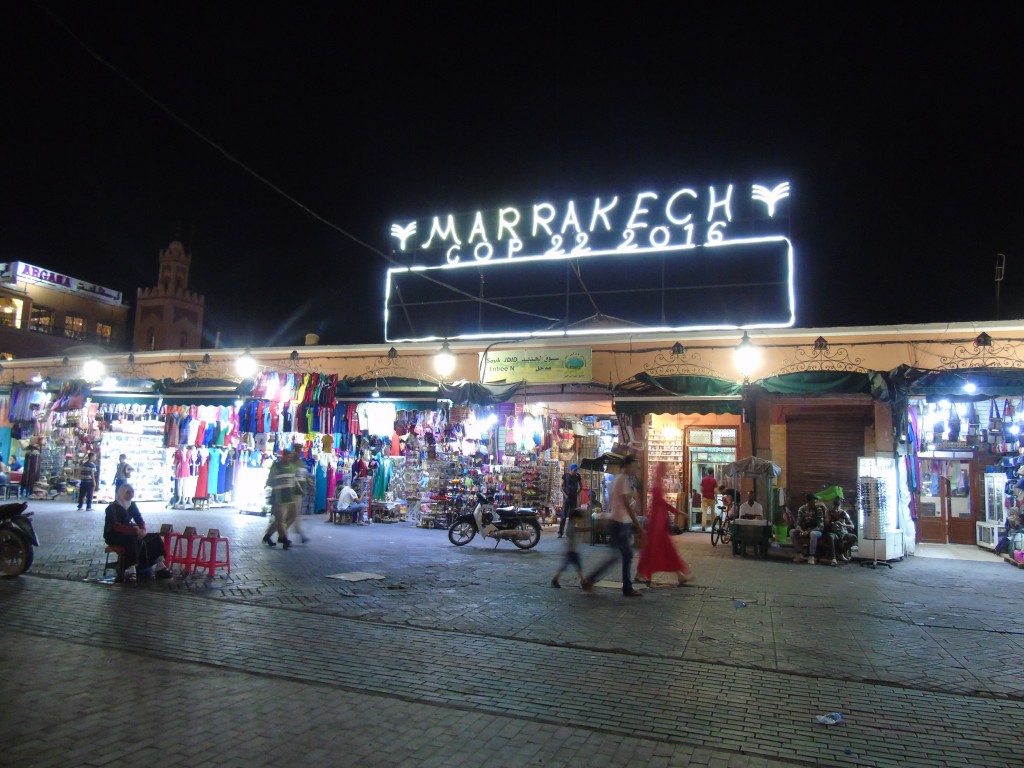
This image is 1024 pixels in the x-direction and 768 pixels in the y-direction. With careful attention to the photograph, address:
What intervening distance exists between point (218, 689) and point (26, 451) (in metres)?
20.4

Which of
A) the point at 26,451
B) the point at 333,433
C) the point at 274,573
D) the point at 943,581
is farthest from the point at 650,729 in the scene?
the point at 26,451

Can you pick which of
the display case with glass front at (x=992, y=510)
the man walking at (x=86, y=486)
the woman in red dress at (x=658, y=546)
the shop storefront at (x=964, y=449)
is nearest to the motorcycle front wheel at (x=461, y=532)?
the woman in red dress at (x=658, y=546)

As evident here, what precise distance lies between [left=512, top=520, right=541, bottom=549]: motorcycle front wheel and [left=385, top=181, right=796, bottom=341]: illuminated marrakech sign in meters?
4.65

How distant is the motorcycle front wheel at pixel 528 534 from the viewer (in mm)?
14055

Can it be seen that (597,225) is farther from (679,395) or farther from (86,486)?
(86,486)

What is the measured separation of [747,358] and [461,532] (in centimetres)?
721

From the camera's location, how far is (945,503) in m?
16.8

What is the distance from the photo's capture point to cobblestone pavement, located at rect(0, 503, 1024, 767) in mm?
4285

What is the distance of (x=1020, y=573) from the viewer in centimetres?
1222

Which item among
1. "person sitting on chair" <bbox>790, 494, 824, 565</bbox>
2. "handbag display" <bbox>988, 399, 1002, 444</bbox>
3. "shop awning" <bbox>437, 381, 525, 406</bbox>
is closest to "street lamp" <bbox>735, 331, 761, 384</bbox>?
"person sitting on chair" <bbox>790, 494, 824, 565</bbox>

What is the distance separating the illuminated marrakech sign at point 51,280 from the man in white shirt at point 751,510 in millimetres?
51719

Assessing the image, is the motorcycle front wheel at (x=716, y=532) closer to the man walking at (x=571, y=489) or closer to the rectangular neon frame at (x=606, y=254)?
the man walking at (x=571, y=489)

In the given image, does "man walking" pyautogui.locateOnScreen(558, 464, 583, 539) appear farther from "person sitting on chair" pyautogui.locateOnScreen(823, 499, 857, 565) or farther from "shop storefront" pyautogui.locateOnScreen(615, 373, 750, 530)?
"person sitting on chair" pyautogui.locateOnScreen(823, 499, 857, 565)

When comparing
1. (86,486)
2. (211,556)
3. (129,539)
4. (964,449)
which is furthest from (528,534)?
(86,486)
